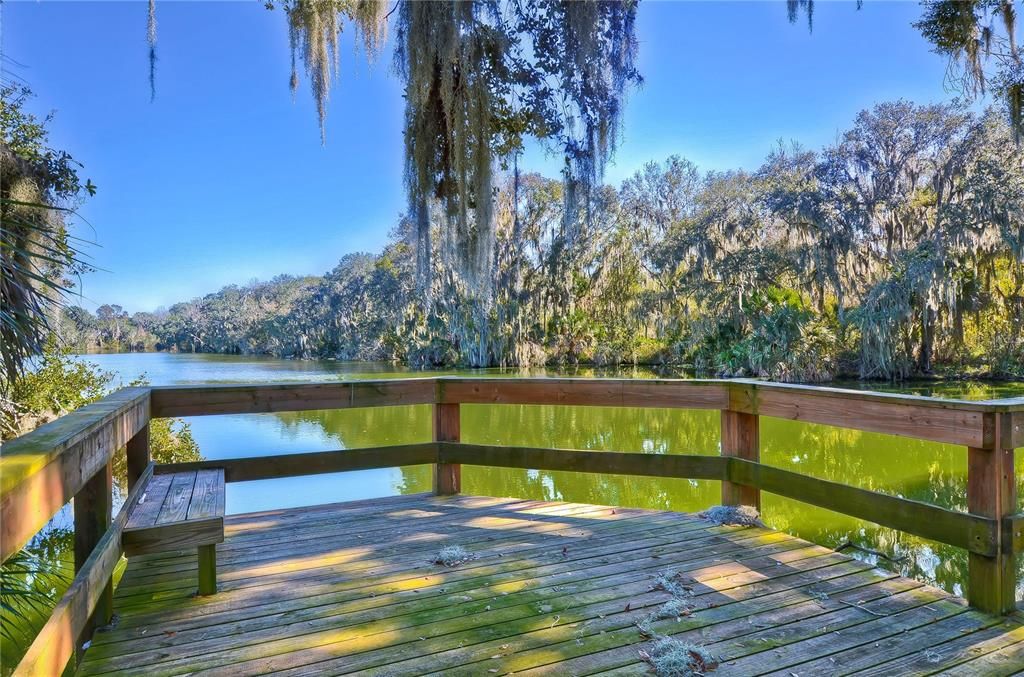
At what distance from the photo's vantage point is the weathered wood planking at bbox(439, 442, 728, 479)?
316 cm

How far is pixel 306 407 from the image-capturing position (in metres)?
3.31

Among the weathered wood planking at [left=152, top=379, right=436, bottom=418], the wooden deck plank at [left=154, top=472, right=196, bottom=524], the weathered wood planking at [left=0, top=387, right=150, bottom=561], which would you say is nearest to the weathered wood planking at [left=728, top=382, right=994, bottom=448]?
the weathered wood planking at [left=152, top=379, right=436, bottom=418]

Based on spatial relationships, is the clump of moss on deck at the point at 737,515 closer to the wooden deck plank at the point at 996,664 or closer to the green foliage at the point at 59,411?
the wooden deck plank at the point at 996,664

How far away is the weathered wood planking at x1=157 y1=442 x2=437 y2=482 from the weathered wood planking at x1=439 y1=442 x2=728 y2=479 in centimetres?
20

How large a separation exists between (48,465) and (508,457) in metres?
2.43

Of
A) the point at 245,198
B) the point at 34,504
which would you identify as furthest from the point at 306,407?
the point at 245,198

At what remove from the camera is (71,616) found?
4.72 feet

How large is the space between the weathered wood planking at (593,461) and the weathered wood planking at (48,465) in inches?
72.0

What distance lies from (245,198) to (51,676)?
71249mm

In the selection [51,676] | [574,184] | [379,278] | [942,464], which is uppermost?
[379,278]

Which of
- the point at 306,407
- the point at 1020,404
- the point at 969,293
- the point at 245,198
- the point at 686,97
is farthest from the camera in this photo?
the point at 245,198

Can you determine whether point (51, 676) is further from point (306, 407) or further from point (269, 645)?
point (306, 407)

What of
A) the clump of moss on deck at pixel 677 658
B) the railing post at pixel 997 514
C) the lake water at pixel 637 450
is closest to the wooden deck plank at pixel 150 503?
the clump of moss on deck at pixel 677 658

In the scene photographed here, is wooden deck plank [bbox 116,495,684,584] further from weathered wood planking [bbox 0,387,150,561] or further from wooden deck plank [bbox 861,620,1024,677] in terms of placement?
wooden deck plank [bbox 861,620,1024,677]
